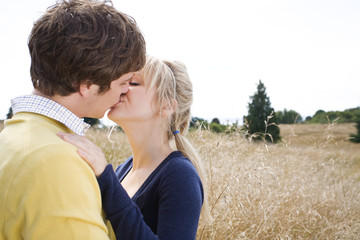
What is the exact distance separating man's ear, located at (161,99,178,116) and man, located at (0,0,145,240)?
29.9 inches

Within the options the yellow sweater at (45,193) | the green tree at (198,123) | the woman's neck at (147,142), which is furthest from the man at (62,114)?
the green tree at (198,123)

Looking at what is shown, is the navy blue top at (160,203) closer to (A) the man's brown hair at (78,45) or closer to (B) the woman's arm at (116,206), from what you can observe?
(B) the woman's arm at (116,206)

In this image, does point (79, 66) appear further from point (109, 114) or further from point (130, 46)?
point (109, 114)

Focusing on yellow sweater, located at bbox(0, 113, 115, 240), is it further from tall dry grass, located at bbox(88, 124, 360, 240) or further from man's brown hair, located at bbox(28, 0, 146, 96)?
tall dry grass, located at bbox(88, 124, 360, 240)

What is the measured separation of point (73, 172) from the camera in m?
1.09

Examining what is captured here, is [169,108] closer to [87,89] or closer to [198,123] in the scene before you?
[87,89]

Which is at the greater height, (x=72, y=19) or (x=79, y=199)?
(x=72, y=19)

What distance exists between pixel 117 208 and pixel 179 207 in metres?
0.36

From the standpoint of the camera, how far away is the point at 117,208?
147cm

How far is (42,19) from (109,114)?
0.99 m

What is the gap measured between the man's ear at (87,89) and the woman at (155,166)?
204 mm

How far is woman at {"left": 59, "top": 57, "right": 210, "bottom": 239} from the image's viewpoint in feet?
4.86

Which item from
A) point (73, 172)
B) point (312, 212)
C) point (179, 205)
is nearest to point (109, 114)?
point (179, 205)

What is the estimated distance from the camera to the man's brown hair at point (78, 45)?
1287 millimetres
